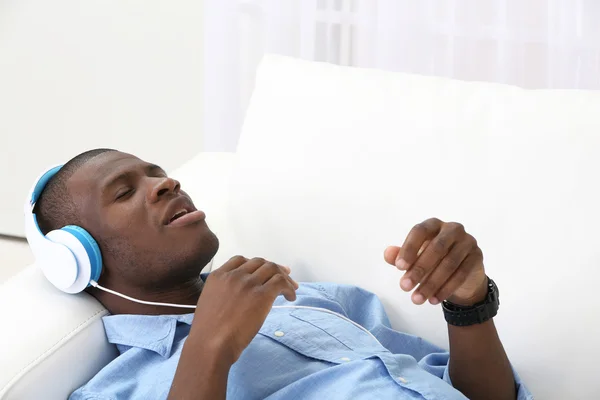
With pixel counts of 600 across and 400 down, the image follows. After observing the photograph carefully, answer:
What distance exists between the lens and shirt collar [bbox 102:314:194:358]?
1311mm

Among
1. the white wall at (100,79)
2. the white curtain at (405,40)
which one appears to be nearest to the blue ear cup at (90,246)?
the white curtain at (405,40)

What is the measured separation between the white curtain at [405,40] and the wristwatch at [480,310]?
1.09 metres

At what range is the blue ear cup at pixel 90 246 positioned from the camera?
1.35 m

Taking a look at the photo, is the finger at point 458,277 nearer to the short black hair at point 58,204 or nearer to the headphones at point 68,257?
the headphones at point 68,257

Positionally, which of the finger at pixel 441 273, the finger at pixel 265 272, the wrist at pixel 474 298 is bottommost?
the wrist at pixel 474 298

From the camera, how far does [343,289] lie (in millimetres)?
1472

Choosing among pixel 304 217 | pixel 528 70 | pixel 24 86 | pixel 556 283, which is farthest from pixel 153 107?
pixel 556 283

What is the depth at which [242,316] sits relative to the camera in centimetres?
114

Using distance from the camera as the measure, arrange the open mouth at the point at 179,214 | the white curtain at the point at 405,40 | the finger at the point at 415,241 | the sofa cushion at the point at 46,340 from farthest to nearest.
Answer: the white curtain at the point at 405,40 → the open mouth at the point at 179,214 → the sofa cushion at the point at 46,340 → the finger at the point at 415,241

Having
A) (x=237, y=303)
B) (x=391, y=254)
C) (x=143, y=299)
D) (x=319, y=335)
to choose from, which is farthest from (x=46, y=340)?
(x=391, y=254)

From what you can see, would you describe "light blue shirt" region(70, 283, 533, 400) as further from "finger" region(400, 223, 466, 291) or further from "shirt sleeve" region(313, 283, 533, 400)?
"finger" region(400, 223, 466, 291)

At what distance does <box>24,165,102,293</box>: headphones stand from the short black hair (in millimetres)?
62

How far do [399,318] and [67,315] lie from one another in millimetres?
564

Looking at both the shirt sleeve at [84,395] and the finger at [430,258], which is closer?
the finger at [430,258]
